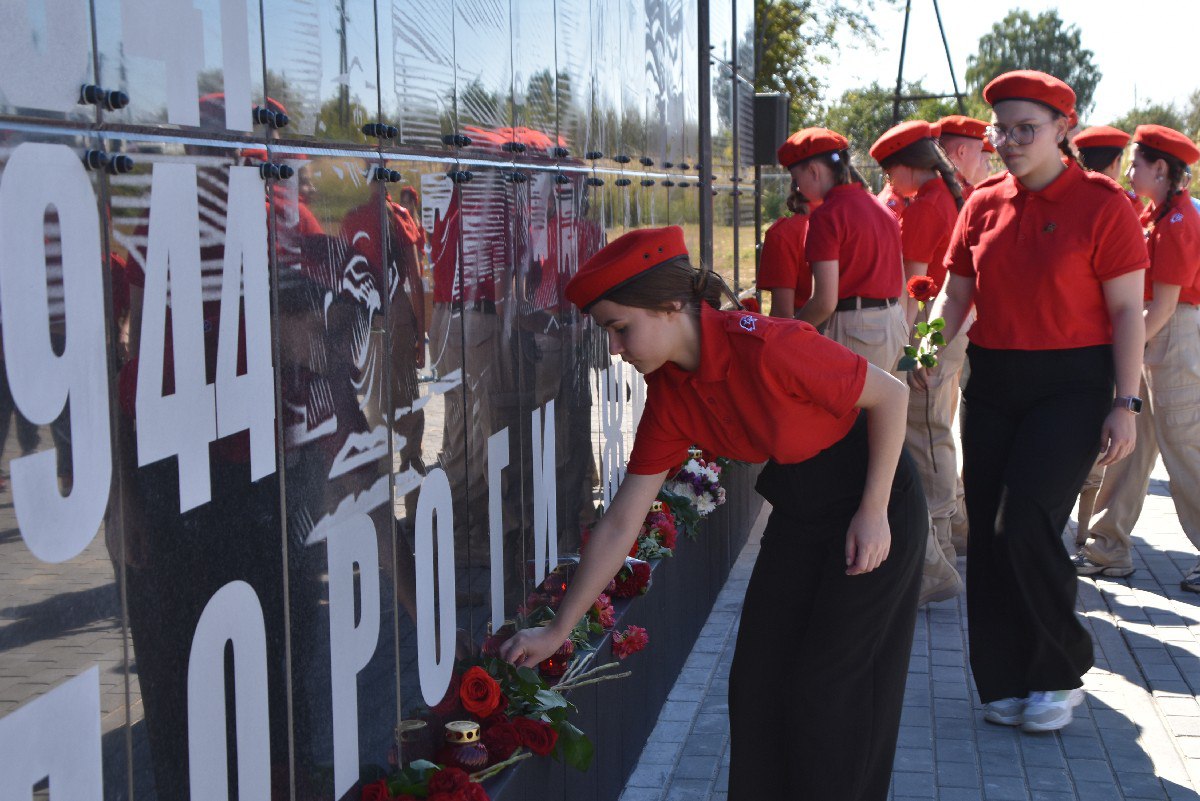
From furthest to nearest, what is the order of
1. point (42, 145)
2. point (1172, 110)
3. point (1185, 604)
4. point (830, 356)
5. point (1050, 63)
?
point (1050, 63), point (1172, 110), point (1185, 604), point (830, 356), point (42, 145)

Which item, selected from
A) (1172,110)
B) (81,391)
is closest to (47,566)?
(81,391)

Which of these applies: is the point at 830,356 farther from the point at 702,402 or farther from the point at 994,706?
the point at 994,706

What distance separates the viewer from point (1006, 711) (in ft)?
16.1

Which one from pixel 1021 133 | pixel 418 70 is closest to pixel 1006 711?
pixel 1021 133

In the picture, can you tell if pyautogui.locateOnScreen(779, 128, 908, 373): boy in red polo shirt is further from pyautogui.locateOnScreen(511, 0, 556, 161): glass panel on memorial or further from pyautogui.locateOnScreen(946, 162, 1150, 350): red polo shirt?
pyautogui.locateOnScreen(511, 0, 556, 161): glass panel on memorial

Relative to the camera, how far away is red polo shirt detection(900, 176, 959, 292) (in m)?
7.03

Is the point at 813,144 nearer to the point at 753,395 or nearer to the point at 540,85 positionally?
the point at 540,85

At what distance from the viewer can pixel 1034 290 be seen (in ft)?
15.0

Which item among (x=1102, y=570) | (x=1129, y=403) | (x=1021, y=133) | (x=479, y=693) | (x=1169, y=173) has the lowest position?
(x=1102, y=570)

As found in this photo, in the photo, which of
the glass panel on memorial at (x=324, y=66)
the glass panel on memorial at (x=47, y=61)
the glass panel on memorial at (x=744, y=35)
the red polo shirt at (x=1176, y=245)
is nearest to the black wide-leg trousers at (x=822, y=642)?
the glass panel on memorial at (x=324, y=66)

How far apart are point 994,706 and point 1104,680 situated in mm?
711

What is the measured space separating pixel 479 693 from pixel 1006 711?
2.33 metres

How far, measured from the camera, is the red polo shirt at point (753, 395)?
119 inches

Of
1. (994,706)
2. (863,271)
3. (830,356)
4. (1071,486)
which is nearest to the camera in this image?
(830,356)
